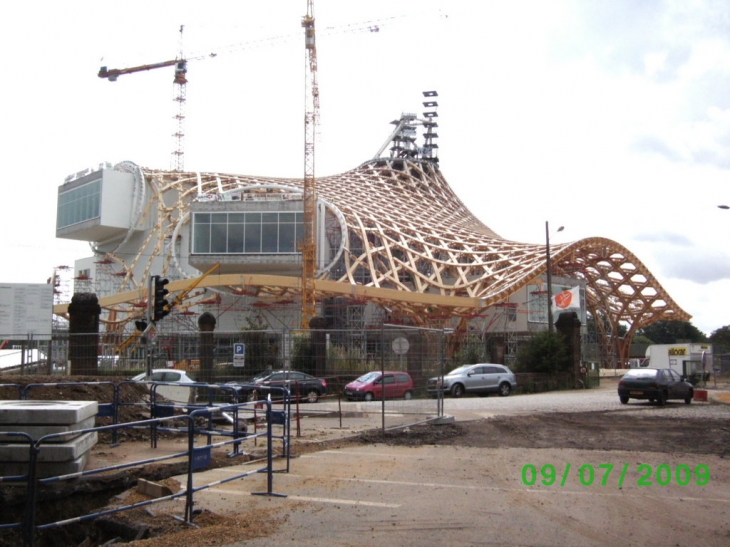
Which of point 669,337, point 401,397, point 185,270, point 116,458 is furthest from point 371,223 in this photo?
point 669,337

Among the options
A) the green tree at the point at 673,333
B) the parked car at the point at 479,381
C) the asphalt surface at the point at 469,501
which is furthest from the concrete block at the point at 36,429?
the green tree at the point at 673,333

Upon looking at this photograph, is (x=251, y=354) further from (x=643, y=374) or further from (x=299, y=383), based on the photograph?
(x=643, y=374)

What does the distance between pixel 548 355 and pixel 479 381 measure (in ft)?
20.0

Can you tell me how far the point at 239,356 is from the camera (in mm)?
16359

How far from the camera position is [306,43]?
59.1 metres

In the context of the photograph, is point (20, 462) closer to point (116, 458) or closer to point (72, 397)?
point (116, 458)

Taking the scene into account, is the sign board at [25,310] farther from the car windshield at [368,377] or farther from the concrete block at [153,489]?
the concrete block at [153,489]

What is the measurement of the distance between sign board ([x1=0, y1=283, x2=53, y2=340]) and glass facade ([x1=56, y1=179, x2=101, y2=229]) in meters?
33.0

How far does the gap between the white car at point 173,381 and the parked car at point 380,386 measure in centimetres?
356

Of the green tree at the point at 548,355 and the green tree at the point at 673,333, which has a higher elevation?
the green tree at the point at 673,333

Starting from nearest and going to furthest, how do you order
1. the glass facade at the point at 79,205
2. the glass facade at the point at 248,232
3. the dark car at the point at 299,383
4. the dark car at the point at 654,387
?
the dark car at the point at 299,383 → the dark car at the point at 654,387 → the glass facade at the point at 248,232 → the glass facade at the point at 79,205

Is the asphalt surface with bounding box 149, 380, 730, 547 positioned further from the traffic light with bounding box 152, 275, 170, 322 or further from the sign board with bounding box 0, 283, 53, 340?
the sign board with bounding box 0, 283, 53, 340

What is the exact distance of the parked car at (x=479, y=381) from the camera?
2792 centimetres

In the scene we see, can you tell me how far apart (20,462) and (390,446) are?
6309 millimetres
